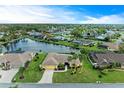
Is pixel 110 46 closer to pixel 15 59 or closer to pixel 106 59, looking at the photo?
pixel 106 59

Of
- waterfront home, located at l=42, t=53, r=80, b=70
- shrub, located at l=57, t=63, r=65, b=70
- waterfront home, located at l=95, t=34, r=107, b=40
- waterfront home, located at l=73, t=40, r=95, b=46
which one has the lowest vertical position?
shrub, located at l=57, t=63, r=65, b=70

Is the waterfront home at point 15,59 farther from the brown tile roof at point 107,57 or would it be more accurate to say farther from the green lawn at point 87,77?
the brown tile roof at point 107,57

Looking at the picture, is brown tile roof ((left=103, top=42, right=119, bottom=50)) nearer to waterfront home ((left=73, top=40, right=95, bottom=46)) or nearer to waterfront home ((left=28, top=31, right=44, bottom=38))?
waterfront home ((left=73, top=40, right=95, bottom=46))

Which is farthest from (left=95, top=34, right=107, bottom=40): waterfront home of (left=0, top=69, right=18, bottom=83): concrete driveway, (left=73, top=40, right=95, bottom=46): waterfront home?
(left=0, top=69, right=18, bottom=83): concrete driveway
